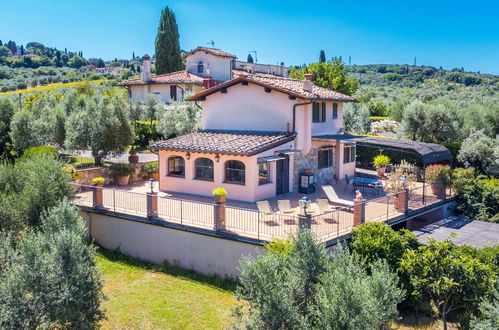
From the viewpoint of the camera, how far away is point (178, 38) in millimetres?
62344

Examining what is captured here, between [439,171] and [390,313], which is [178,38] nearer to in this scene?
[439,171]

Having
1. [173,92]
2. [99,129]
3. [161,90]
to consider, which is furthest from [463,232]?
[161,90]

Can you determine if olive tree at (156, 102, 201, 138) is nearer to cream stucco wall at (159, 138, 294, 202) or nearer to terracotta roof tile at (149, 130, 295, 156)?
terracotta roof tile at (149, 130, 295, 156)

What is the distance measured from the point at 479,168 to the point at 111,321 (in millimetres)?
25039

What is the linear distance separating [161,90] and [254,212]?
3019 centimetres

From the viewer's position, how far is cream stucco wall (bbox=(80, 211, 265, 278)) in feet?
47.9

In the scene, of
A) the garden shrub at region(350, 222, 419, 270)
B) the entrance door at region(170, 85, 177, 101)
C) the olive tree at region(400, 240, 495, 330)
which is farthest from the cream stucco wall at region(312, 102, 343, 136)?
the entrance door at region(170, 85, 177, 101)

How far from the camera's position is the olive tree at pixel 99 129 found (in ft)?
83.0

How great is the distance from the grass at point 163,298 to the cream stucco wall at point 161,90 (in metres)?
28.0

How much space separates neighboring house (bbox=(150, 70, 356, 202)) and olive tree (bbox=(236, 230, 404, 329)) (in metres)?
9.33

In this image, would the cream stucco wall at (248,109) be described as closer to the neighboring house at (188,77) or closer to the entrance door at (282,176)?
the entrance door at (282,176)

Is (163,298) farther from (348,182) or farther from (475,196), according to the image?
(475,196)

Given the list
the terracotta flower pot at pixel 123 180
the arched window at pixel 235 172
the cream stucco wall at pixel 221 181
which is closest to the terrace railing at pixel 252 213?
the cream stucco wall at pixel 221 181

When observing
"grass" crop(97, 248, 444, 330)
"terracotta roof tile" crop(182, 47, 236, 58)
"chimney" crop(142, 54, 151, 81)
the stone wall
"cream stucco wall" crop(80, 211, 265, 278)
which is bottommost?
"grass" crop(97, 248, 444, 330)
